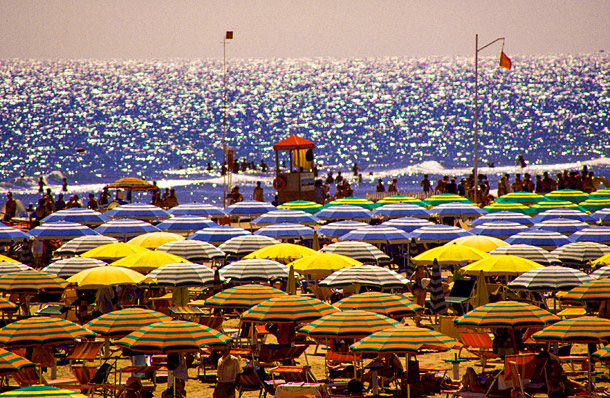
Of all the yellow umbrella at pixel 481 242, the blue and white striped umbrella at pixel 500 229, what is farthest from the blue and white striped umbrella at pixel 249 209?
the yellow umbrella at pixel 481 242

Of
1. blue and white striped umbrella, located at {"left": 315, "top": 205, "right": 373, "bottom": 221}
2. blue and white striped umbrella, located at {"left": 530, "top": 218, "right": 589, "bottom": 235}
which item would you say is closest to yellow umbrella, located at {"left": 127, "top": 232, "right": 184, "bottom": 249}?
blue and white striped umbrella, located at {"left": 315, "top": 205, "right": 373, "bottom": 221}

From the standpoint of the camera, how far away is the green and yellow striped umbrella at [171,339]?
10617mm

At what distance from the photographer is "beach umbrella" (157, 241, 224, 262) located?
1938 centimetres

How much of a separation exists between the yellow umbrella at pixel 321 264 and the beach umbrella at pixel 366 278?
5.45ft

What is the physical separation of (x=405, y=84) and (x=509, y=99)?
25.5 metres

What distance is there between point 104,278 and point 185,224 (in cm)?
919

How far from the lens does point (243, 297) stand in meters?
13.9

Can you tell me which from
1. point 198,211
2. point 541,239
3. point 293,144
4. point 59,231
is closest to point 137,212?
point 198,211

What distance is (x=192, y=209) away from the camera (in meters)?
27.6

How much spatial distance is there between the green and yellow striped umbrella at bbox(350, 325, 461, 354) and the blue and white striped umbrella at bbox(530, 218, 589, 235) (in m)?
12.3

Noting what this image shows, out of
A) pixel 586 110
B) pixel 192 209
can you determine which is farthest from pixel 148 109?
pixel 192 209

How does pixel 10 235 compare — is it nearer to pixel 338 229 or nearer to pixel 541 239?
pixel 338 229

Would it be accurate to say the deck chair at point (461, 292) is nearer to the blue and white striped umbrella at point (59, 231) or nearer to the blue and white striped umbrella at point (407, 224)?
the blue and white striped umbrella at point (407, 224)

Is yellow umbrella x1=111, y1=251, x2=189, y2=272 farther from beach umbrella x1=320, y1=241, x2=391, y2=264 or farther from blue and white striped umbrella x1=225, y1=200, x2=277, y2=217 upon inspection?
blue and white striped umbrella x1=225, y1=200, x2=277, y2=217
